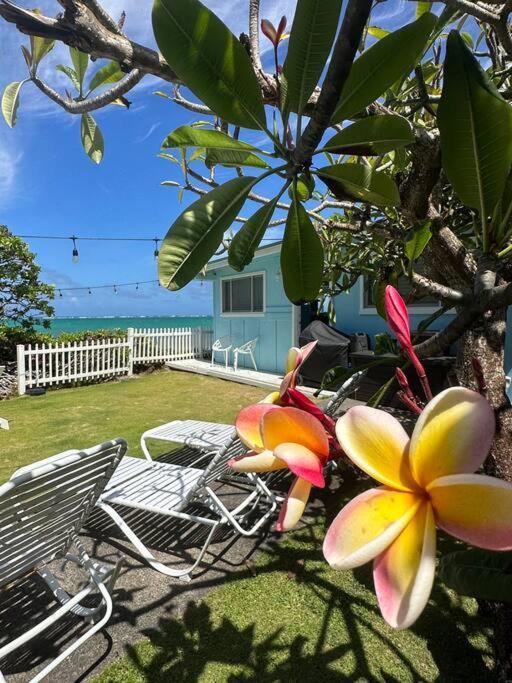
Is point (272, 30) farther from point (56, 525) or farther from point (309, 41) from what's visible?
point (56, 525)

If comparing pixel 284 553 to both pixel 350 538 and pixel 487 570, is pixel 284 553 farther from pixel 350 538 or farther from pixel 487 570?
pixel 350 538

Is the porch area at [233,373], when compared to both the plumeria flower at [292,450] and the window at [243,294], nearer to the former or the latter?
the window at [243,294]

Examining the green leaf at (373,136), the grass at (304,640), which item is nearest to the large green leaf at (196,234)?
the green leaf at (373,136)

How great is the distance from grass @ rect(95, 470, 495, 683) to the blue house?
22.2 ft

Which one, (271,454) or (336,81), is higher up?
(336,81)

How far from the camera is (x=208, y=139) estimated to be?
693mm

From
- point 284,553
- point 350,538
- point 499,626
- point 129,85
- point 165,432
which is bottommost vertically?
point 284,553

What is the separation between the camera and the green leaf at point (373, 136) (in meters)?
0.65

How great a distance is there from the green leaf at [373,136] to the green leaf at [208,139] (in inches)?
5.9

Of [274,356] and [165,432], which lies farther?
[274,356]

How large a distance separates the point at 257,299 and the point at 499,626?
1125 centimetres

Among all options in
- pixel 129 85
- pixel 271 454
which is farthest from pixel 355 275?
pixel 271 454

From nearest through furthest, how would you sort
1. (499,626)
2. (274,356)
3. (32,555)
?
(499,626) < (32,555) < (274,356)

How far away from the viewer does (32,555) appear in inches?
89.0
